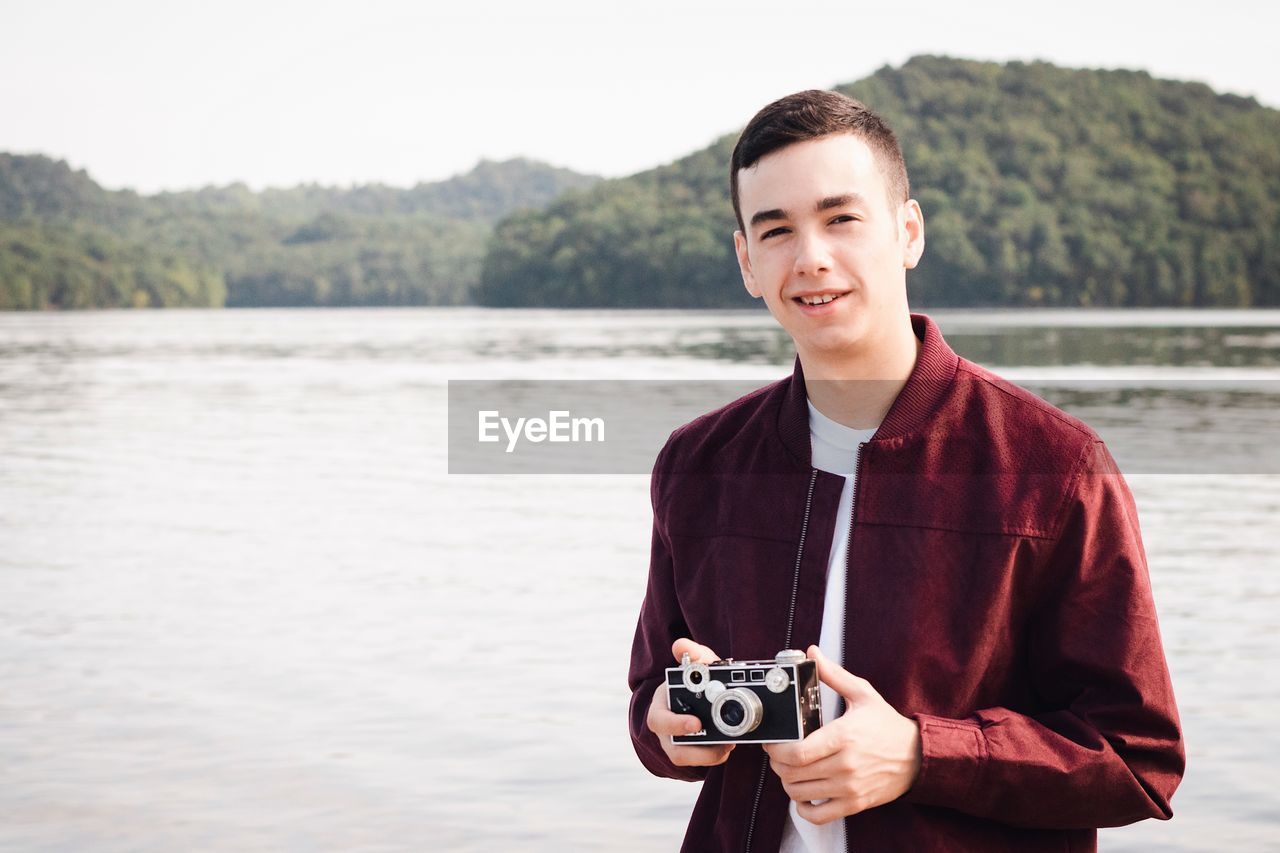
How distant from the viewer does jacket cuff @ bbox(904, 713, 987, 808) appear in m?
2.05

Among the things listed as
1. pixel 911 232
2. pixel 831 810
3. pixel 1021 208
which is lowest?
pixel 831 810

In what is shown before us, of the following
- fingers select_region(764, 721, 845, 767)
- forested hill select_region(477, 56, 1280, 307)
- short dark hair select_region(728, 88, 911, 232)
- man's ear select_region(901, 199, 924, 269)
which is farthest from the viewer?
forested hill select_region(477, 56, 1280, 307)

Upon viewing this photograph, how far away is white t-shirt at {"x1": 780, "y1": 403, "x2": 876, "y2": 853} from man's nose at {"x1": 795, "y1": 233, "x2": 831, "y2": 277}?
0.24 meters

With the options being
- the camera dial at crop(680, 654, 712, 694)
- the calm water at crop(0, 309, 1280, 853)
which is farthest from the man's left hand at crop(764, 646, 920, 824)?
the calm water at crop(0, 309, 1280, 853)

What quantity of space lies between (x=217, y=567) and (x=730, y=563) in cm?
955

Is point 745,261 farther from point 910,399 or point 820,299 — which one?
point 910,399

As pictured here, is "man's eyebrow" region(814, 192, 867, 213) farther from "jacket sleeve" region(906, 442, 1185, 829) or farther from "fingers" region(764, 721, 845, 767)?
"fingers" region(764, 721, 845, 767)

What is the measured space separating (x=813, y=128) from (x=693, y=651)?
729mm

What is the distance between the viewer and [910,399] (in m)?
2.24

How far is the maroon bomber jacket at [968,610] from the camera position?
6.86ft

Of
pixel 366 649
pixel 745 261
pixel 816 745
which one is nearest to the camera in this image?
pixel 816 745

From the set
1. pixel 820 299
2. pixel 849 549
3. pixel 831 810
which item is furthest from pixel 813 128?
pixel 831 810

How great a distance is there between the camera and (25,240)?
466ft

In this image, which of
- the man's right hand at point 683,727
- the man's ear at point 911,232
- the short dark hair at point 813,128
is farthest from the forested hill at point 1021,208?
the man's right hand at point 683,727
